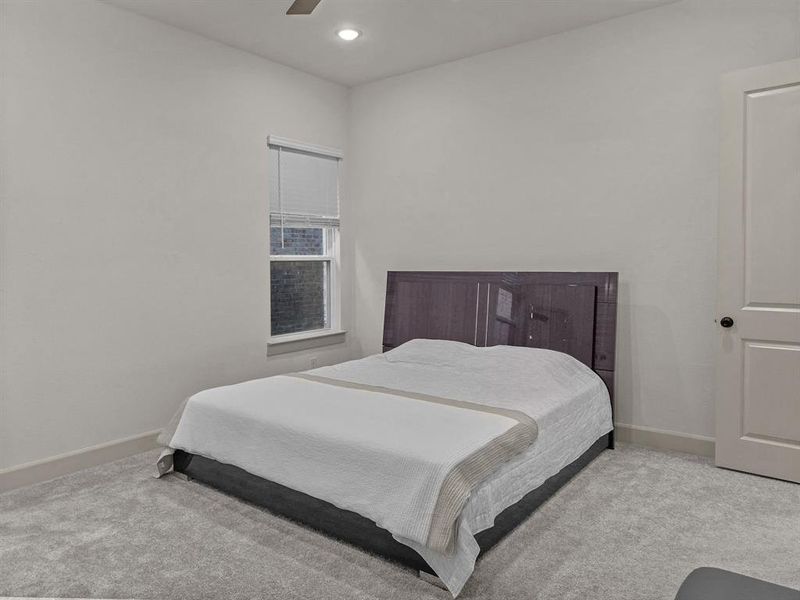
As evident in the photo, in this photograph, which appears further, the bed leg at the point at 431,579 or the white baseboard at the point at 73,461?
the white baseboard at the point at 73,461

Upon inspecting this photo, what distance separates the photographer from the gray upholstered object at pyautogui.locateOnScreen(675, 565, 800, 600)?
1.17 metres

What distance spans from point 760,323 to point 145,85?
12.4ft

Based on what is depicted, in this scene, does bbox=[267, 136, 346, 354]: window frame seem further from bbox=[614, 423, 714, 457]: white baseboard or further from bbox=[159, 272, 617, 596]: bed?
bbox=[614, 423, 714, 457]: white baseboard

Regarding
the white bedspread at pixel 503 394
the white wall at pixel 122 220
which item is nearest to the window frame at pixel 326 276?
the white wall at pixel 122 220

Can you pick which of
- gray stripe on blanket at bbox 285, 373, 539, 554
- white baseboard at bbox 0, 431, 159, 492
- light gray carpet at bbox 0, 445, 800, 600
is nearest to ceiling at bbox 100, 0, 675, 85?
gray stripe on blanket at bbox 285, 373, 539, 554

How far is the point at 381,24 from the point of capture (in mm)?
3607

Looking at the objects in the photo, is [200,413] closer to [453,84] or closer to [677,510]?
[677,510]

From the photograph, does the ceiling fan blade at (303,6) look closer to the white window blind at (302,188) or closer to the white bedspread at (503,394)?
the white bedspread at (503,394)

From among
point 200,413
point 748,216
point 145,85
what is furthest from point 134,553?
point 748,216

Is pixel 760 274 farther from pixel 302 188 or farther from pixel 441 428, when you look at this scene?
pixel 302 188

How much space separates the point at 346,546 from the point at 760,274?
2506mm

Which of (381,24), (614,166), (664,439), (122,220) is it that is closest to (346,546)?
(664,439)

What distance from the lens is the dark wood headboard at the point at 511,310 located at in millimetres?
3580

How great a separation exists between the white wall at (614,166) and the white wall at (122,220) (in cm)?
129
